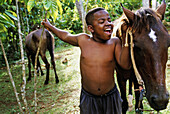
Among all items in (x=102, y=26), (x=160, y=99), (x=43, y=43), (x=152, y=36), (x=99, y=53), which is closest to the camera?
(x=160, y=99)

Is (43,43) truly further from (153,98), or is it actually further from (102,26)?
(153,98)

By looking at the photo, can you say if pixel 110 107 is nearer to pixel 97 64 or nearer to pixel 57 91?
pixel 97 64

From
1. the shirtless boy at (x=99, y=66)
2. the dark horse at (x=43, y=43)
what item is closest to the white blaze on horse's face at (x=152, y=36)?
the shirtless boy at (x=99, y=66)

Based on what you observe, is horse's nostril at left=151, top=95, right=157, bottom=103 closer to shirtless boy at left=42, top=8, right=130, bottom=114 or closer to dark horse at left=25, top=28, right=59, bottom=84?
shirtless boy at left=42, top=8, right=130, bottom=114

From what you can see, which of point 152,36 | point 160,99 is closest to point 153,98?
point 160,99

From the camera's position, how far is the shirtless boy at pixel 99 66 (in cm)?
196

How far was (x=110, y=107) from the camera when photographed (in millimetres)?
2035

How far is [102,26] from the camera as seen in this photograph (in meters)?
1.90

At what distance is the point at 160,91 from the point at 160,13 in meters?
1.09

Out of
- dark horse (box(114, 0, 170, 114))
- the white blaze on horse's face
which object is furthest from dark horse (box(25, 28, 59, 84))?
the white blaze on horse's face

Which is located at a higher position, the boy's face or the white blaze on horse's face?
the boy's face

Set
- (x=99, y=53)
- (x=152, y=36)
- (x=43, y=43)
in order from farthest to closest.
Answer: (x=43, y=43)
(x=99, y=53)
(x=152, y=36)

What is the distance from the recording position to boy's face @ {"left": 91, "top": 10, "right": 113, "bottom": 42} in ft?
6.23

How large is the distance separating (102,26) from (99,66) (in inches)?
20.1
